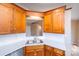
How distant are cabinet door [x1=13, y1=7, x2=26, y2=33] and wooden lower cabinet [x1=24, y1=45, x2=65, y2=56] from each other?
228mm

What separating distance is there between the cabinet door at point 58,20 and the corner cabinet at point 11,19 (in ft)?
1.17

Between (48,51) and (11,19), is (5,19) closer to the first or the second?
(11,19)

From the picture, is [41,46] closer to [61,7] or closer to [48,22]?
[48,22]

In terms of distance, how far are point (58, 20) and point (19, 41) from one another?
20.5 inches

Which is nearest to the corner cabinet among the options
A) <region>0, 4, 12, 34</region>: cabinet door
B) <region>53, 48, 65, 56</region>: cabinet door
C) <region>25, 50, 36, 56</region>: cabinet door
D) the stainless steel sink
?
<region>0, 4, 12, 34</region>: cabinet door

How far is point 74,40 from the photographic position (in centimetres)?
120

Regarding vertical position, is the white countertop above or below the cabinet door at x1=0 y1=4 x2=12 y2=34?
below

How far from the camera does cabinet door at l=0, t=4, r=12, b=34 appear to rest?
1.15 metres

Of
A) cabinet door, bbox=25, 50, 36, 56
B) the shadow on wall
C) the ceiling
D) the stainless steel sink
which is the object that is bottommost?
cabinet door, bbox=25, 50, 36, 56

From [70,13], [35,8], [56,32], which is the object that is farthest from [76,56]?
[35,8]

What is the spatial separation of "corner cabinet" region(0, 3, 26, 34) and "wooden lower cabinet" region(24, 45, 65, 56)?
24 cm

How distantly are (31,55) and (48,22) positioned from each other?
1.44ft

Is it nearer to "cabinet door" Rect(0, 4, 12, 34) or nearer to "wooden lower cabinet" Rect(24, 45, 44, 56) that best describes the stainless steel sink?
"wooden lower cabinet" Rect(24, 45, 44, 56)

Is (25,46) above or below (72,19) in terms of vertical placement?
below
